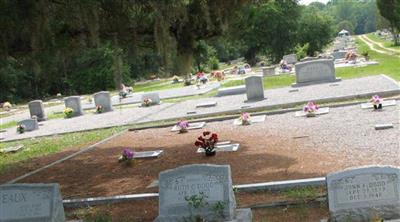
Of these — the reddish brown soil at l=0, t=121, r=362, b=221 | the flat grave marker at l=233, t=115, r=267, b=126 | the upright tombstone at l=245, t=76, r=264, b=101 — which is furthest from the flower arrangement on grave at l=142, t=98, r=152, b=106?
the reddish brown soil at l=0, t=121, r=362, b=221

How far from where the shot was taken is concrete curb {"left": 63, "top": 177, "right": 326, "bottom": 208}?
23.3 ft

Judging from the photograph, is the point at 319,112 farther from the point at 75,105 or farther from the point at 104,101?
the point at 75,105

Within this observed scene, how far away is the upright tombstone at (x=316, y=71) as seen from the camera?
74.6 ft

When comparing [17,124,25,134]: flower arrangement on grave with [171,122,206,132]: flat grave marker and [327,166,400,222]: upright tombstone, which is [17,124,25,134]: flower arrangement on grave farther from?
[327,166,400,222]: upright tombstone

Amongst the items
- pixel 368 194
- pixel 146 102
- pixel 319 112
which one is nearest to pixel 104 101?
pixel 146 102

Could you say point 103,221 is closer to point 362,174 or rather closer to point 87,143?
point 362,174

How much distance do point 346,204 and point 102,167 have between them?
5791 mm

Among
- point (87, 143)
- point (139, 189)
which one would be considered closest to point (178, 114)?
point (87, 143)

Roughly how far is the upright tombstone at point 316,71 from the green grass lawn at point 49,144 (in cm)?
965

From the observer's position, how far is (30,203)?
647 centimetres

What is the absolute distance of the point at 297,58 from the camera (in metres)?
41.8

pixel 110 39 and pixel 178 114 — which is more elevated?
pixel 110 39

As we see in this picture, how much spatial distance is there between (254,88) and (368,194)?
14.2 meters

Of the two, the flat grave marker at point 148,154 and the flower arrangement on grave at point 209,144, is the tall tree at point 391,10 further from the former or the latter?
the flower arrangement on grave at point 209,144
